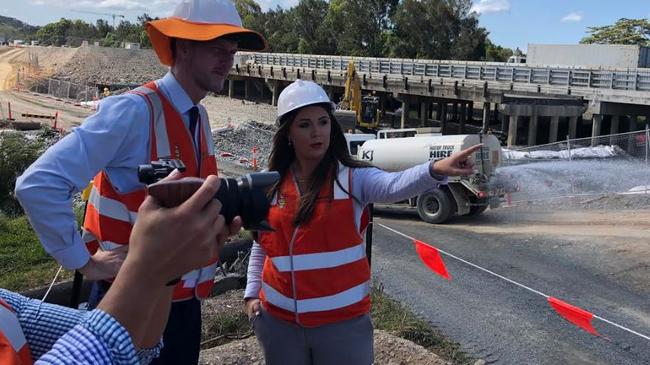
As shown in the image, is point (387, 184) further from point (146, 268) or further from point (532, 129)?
point (532, 129)

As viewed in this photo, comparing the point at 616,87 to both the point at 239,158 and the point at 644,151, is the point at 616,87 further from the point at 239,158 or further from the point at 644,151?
the point at 239,158

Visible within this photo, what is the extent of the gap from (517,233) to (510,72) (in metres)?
19.2

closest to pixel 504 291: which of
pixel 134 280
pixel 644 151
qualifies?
pixel 134 280

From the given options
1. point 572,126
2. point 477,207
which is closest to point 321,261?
point 477,207

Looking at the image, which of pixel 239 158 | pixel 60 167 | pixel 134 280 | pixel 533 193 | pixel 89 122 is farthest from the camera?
pixel 239 158

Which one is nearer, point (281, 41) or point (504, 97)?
point (504, 97)

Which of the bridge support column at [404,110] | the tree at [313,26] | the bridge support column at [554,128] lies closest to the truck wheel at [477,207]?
the bridge support column at [554,128]

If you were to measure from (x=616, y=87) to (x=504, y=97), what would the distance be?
15.6 ft

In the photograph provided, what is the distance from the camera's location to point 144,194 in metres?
2.29

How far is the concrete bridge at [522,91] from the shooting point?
26.0 meters

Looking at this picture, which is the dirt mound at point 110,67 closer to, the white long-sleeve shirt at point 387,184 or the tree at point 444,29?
the tree at point 444,29

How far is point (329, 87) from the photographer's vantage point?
4266 cm

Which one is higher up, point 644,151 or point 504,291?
point 644,151

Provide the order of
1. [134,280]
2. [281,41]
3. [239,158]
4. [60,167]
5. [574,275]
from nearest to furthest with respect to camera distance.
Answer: [134,280] → [60,167] → [574,275] → [239,158] → [281,41]
